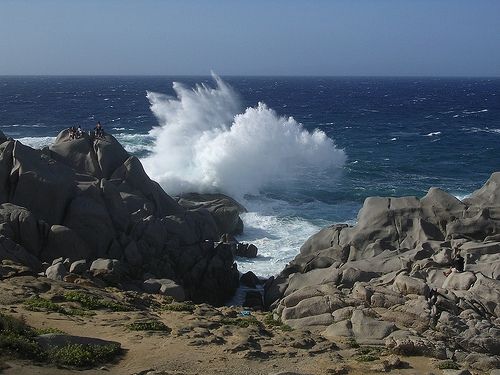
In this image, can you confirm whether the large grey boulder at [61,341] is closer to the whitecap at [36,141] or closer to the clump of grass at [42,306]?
the clump of grass at [42,306]

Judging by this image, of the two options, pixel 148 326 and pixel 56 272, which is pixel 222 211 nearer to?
pixel 56 272

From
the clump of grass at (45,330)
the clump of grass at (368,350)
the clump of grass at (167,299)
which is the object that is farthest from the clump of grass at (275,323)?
the clump of grass at (45,330)

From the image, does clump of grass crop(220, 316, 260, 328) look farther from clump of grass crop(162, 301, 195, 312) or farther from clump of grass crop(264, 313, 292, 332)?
clump of grass crop(162, 301, 195, 312)

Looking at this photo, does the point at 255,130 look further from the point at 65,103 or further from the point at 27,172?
the point at 65,103

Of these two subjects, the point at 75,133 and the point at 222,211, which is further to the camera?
the point at 222,211

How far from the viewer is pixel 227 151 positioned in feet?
222

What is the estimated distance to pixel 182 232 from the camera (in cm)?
3634

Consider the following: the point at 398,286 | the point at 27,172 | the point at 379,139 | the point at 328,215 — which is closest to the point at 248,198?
the point at 328,215

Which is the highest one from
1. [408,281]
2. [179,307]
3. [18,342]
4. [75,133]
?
[75,133]

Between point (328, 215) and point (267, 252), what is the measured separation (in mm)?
10601

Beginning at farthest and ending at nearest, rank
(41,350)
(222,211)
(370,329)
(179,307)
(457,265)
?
1. (222,211)
2. (457,265)
3. (179,307)
4. (370,329)
5. (41,350)

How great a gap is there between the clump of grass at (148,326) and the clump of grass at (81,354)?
8.74 ft

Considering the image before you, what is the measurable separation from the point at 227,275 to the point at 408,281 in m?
11.5

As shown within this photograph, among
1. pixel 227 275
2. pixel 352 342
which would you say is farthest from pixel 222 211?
pixel 352 342
